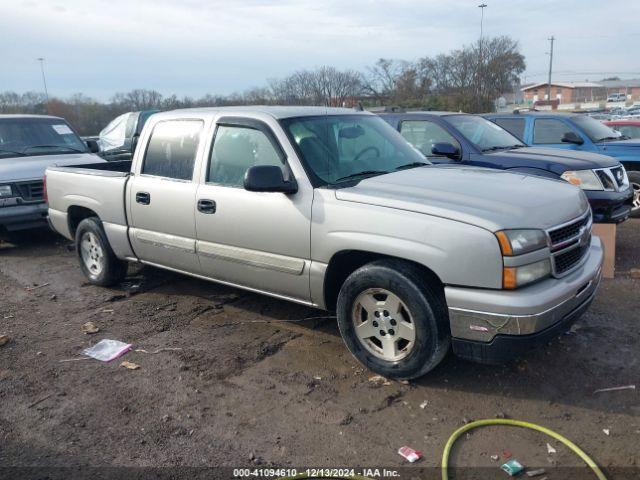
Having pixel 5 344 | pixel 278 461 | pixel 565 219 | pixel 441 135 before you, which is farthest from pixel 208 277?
pixel 441 135

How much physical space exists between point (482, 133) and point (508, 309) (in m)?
4.98

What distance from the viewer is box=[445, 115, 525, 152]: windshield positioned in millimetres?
7355

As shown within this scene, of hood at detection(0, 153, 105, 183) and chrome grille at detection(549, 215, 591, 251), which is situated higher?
hood at detection(0, 153, 105, 183)

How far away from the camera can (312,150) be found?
4.21m

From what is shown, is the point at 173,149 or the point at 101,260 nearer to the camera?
the point at 173,149

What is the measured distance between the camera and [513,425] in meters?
3.24

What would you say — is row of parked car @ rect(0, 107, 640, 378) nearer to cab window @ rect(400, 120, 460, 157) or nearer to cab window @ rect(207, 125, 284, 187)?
cab window @ rect(207, 125, 284, 187)

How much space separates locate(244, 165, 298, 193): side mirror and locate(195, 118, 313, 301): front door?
0.60 feet

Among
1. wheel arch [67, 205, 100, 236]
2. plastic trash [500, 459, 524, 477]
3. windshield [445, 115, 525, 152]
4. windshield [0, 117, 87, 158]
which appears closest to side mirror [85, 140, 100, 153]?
windshield [0, 117, 87, 158]

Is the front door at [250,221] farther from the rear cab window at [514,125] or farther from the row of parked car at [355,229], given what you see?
the rear cab window at [514,125]

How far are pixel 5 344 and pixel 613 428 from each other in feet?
15.4

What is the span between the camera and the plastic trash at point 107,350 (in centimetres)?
439

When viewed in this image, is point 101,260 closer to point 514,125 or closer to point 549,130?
point 514,125

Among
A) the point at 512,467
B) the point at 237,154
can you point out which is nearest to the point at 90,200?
the point at 237,154
